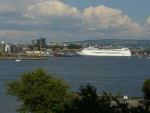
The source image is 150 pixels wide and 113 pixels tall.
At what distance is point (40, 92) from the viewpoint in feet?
81.2

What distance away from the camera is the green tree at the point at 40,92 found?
2469cm

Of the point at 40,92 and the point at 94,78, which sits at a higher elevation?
the point at 40,92

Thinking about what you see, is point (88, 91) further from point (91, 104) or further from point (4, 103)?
point (4, 103)

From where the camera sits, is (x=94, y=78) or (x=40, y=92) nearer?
(x=40, y=92)

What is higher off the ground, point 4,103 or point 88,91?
point 88,91

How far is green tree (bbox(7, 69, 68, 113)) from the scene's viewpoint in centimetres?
2469

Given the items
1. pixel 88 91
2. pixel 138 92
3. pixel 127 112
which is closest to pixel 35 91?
pixel 88 91

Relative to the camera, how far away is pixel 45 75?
1038 inches

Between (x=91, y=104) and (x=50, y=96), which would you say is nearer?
(x=91, y=104)

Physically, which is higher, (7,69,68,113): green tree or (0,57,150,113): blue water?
(7,69,68,113): green tree

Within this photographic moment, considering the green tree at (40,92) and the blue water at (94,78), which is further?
the blue water at (94,78)

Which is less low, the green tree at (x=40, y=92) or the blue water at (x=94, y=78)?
the green tree at (x=40, y=92)

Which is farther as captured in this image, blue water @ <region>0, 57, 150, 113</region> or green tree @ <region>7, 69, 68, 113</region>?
blue water @ <region>0, 57, 150, 113</region>

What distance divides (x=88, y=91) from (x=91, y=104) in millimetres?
931
